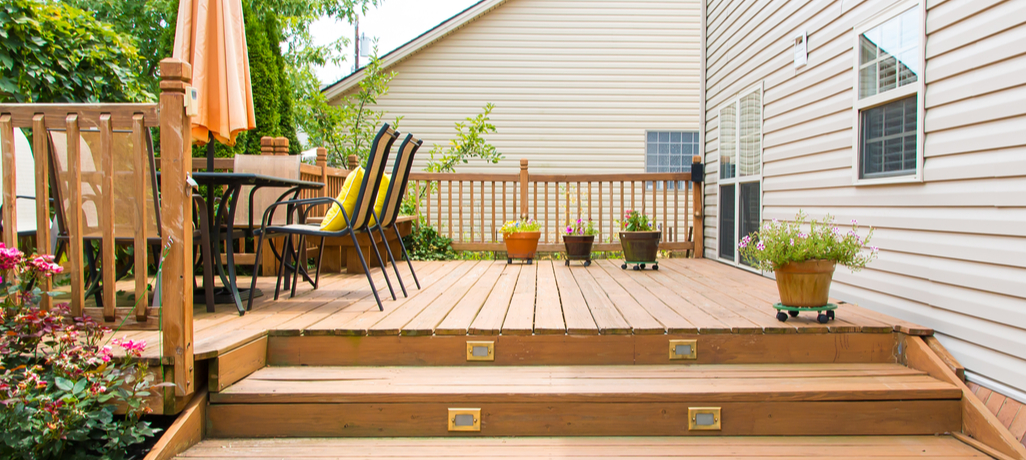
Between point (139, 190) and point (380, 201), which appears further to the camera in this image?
point (380, 201)

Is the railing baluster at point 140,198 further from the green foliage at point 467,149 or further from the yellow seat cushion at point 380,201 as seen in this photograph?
the green foliage at point 467,149

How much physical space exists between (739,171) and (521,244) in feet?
6.87

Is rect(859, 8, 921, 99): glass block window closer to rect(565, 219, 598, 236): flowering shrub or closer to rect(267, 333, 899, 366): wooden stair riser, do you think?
rect(267, 333, 899, 366): wooden stair riser

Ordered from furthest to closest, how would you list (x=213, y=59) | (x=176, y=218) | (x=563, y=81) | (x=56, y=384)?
(x=563, y=81) < (x=213, y=59) < (x=176, y=218) < (x=56, y=384)

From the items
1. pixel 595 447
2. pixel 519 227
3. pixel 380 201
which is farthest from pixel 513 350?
pixel 519 227

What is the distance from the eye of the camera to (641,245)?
479cm

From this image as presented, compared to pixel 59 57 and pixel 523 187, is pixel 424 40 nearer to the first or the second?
pixel 523 187

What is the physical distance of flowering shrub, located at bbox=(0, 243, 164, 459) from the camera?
5.56ft

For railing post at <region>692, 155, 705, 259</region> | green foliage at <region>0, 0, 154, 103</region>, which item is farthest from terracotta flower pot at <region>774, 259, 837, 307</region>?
green foliage at <region>0, 0, 154, 103</region>

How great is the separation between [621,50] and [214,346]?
8204mm

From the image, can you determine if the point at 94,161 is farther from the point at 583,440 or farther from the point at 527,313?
the point at 583,440

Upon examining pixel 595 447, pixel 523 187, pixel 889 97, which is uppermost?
pixel 889 97

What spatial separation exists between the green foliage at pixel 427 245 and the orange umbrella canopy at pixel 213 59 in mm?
2792

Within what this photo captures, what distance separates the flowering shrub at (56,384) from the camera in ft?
5.56
